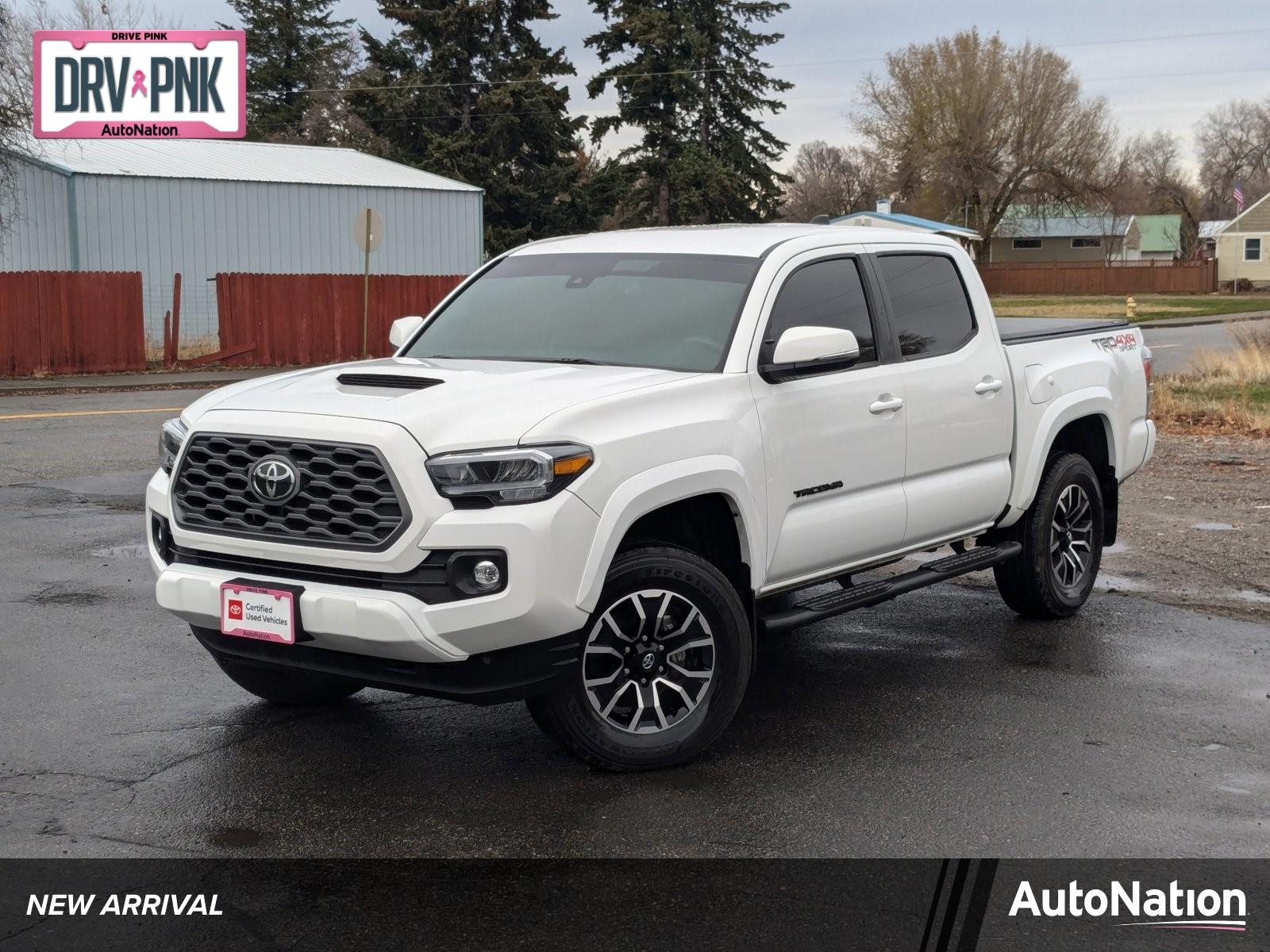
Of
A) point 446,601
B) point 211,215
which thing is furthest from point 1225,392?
point 211,215

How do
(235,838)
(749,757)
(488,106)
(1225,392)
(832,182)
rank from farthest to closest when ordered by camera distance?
(832,182)
(488,106)
(1225,392)
(749,757)
(235,838)

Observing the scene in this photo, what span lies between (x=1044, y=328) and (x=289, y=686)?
14.5ft

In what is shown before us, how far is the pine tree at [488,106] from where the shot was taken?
49.0 m

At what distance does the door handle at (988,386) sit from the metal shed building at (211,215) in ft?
93.3

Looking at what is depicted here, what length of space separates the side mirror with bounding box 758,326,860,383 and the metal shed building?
29.1 metres

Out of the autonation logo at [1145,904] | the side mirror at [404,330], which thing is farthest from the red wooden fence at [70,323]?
the autonation logo at [1145,904]

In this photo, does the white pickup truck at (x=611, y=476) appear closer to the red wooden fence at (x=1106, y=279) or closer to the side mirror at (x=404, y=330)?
the side mirror at (x=404, y=330)

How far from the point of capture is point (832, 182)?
303 feet

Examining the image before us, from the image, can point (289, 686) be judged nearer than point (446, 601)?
No

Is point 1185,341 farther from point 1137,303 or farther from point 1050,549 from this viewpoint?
point 1137,303

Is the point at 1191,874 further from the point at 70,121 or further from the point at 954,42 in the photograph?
the point at 954,42

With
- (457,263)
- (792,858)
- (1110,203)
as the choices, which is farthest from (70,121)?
(1110,203)

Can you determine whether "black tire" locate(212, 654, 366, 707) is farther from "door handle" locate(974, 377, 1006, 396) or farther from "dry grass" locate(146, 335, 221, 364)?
"dry grass" locate(146, 335, 221, 364)

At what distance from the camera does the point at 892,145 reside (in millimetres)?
71625
